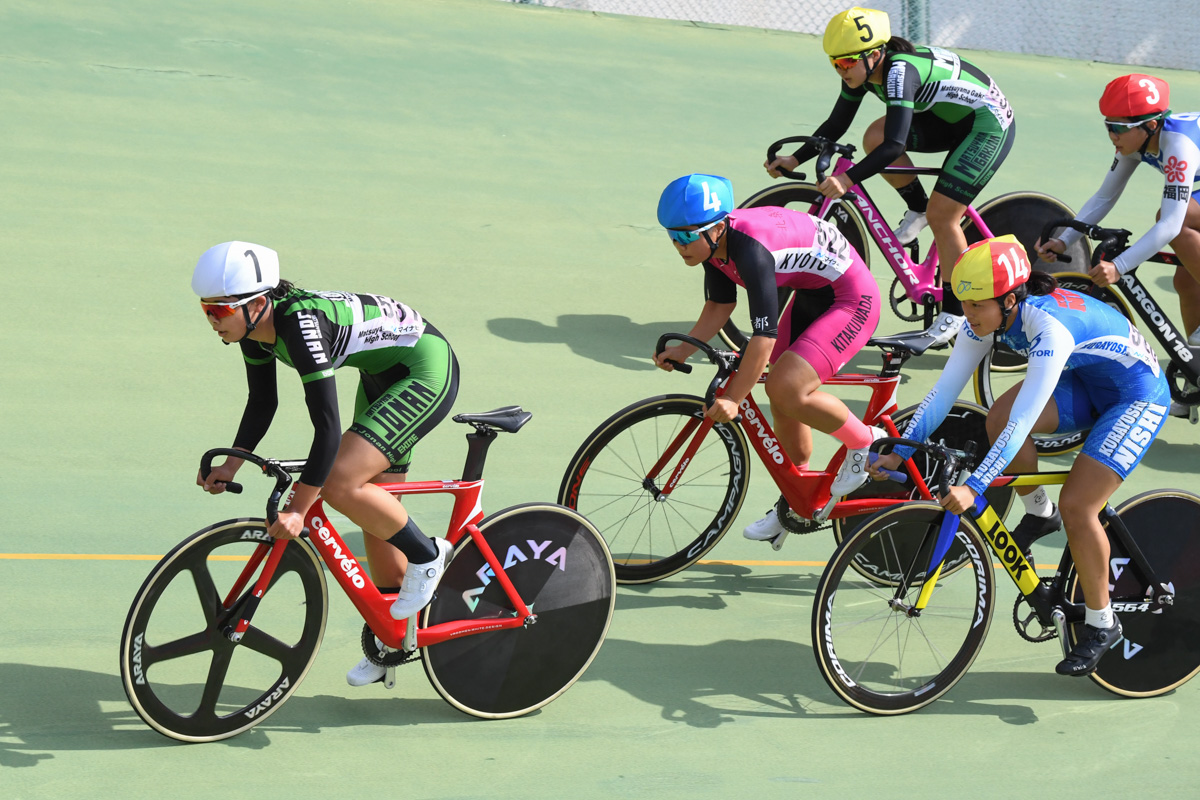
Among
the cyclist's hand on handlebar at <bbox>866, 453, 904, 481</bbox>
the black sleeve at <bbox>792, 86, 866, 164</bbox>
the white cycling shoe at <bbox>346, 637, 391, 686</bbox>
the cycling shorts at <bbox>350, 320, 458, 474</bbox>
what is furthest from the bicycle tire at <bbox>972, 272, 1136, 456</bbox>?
the white cycling shoe at <bbox>346, 637, 391, 686</bbox>

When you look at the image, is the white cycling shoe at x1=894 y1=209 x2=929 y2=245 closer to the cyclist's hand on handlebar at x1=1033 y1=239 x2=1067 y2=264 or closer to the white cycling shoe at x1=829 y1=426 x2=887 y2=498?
the cyclist's hand on handlebar at x1=1033 y1=239 x2=1067 y2=264

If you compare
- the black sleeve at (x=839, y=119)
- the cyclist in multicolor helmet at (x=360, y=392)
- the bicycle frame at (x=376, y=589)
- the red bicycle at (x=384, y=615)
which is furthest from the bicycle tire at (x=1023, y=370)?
the cyclist in multicolor helmet at (x=360, y=392)

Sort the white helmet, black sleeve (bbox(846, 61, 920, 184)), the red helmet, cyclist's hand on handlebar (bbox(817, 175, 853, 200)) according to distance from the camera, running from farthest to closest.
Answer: cyclist's hand on handlebar (bbox(817, 175, 853, 200)) → black sleeve (bbox(846, 61, 920, 184)) → the red helmet → the white helmet

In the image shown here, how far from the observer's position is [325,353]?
13.4ft

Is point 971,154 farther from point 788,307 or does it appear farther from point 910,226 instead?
point 788,307

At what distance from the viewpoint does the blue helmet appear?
503 cm

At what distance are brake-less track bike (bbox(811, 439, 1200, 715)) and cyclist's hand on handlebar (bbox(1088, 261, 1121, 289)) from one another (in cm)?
222

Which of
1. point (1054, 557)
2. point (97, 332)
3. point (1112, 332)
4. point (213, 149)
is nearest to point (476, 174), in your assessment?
point (213, 149)

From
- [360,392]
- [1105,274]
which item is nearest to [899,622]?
[360,392]

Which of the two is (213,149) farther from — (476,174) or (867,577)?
(867,577)

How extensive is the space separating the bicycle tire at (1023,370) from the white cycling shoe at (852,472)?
0.65 metres

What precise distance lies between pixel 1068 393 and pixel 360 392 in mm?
2576

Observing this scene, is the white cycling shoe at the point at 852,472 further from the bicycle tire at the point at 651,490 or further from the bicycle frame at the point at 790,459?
the bicycle tire at the point at 651,490

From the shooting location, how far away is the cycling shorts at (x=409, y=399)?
14.2ft
